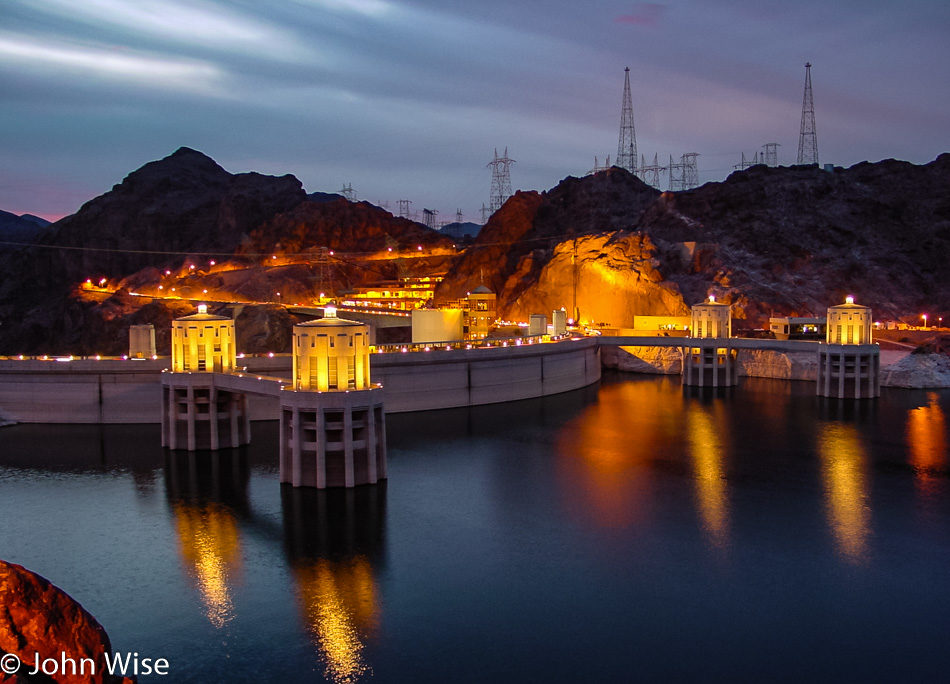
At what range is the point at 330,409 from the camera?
43.5 meters

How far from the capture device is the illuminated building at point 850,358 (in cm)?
8075

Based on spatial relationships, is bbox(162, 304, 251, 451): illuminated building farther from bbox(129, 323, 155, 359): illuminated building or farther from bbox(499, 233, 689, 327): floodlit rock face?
bbox(499, 233, 689, 327): floodlit rock face

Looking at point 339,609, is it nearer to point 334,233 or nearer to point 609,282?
point 609,282

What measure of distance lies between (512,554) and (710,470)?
67.4 ft

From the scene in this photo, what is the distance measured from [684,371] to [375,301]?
7714 cm

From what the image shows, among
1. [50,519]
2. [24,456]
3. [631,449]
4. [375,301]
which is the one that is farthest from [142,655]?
[375,301]

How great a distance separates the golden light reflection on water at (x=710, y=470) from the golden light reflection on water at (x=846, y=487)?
5.26 meters

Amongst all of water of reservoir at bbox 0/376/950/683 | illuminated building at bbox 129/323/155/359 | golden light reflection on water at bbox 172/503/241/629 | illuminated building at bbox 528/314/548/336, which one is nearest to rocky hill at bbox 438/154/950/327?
illuminated building at bbox 528/314/548/336

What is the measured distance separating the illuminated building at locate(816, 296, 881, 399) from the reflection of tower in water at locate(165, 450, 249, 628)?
57265 mm

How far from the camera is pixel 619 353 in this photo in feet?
354

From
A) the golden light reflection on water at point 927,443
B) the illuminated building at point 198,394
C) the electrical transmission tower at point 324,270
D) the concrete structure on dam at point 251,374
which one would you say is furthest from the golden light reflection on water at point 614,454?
the electrical transmission tower at point 324,270

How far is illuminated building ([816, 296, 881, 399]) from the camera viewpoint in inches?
3179

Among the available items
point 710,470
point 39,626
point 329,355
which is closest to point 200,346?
point 329,355

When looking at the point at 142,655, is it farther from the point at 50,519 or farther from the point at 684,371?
the point at 684,371
